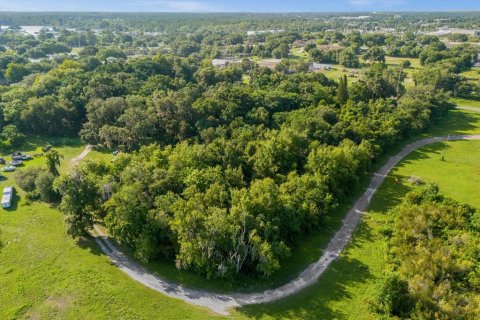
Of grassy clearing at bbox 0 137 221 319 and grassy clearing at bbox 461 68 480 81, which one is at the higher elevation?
grassy clearing at bbox 461 68 480 81

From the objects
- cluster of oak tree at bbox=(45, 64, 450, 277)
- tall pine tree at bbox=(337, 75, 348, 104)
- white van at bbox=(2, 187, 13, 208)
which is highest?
tall pine tree at bbox=(337, 75, 348, 104)

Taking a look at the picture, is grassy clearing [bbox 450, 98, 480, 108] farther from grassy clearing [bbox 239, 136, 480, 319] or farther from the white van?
the white van

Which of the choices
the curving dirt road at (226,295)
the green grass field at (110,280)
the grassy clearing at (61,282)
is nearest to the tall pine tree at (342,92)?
the green grass field at (110,280)

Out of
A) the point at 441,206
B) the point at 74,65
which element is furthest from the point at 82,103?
the point at 441,206

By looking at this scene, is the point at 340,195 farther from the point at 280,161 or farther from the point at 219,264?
the point at 219,264

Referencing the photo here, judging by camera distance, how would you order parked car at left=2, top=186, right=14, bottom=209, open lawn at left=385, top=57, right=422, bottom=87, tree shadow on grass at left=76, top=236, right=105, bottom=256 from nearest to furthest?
tree shadow on grass at left=76, top=236, right=105, bottom=256 → parked car at left=2, top=186, right=14, bottom=209 → open lawn at left=385, top=57, right=422, bottom=87

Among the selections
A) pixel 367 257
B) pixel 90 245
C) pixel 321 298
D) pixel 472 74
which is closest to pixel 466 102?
pixel 472 74

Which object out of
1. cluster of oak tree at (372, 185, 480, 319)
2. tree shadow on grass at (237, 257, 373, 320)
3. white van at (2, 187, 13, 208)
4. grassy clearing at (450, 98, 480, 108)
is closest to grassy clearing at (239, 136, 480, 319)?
tree shadow on grass at (237, 257, 373, 320)

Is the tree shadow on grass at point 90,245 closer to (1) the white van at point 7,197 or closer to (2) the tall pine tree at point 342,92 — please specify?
(1) the white van at point 7,197
